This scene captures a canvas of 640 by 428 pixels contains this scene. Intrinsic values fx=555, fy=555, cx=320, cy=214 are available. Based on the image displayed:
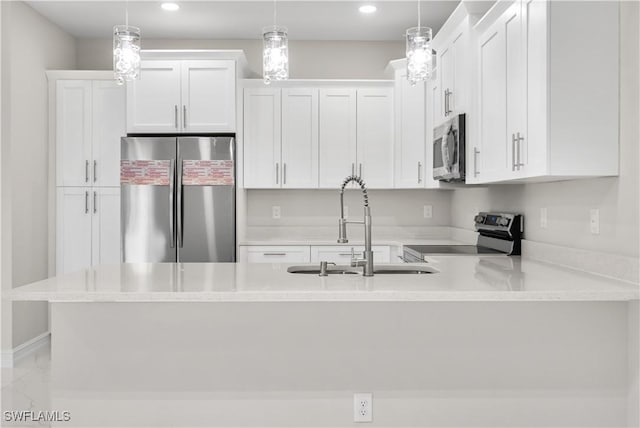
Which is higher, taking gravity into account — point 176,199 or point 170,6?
point 170,6

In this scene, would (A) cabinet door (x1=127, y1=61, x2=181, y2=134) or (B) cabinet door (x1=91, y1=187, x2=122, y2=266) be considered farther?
(B) cabinet door (x1=91, y1=187, x2=122, y2=266)

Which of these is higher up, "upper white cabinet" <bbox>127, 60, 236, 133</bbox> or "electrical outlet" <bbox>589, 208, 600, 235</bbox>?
"upper white cabinet" <bbox>127, 60, 236, 133</bbox>

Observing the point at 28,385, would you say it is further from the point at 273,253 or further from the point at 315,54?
the point at 315,54

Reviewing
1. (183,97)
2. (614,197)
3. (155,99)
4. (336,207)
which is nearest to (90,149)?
(155,99)

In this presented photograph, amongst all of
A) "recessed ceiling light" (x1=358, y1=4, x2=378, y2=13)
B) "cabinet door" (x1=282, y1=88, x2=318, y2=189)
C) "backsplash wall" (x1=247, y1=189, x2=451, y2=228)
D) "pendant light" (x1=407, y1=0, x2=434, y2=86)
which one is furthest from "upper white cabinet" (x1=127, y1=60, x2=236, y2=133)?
"pendant light" (x1=407, y1=0, x2=434, y2=86)

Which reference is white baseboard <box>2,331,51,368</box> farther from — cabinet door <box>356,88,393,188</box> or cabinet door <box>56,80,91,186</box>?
cabinet door <box>356,88,393,188</box>

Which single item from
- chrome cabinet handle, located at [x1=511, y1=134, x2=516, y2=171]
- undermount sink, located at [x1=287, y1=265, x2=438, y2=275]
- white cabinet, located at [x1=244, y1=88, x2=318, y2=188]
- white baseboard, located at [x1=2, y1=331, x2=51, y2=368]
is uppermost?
white cabinet, located at [x1=244, y1=88, x2=318, y2=188]

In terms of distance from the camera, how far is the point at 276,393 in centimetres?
231

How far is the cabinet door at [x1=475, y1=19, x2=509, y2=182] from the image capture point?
9.37ft

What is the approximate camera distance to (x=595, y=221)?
8.38 feet

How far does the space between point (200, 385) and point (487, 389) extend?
119cm

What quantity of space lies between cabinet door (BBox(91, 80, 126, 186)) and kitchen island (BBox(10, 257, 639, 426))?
8.79ft

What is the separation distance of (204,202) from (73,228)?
125 centimetres

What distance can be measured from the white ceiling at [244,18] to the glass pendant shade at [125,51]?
211cm
